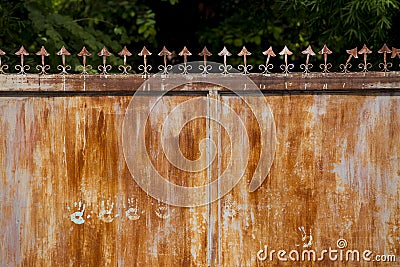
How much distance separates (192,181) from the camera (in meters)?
3.97

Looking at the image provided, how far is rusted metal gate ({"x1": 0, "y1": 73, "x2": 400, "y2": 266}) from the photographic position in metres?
3.95

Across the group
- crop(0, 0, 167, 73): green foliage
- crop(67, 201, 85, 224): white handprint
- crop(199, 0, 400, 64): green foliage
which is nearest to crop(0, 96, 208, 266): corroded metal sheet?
crop(67, 201, 85, 224): white handprint

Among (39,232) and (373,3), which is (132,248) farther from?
(373,3)

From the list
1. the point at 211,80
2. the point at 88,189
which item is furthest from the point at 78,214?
the point at 211,80

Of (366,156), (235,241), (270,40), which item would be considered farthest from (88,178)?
(270,40)

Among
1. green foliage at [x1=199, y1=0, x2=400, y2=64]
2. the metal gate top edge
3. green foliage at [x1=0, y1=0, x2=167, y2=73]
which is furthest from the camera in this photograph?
green foliage at [x1=0, y1=0, x2=167, y2=73]

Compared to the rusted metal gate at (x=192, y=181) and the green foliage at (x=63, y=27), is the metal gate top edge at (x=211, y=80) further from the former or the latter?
the green foliage at (x=63, y=27)

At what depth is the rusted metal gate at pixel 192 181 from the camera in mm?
3949

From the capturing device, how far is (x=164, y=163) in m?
3.98

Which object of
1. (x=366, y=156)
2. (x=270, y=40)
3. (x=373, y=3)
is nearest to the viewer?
(x=366, y=156)

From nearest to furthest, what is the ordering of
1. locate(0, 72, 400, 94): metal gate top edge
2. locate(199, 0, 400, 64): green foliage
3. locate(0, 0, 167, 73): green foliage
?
locate(0, 72, 400, 94): metal gate top edge, locate(199, 0, 400, 64): green foliage, locate(0, 0, 167, 73): green foliage

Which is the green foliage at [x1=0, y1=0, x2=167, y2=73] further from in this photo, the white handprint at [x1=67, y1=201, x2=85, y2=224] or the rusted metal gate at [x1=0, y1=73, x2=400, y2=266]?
the white handprint at [x1=67, y1=201, x2=85, y2=224]

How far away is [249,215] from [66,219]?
118 centimetres

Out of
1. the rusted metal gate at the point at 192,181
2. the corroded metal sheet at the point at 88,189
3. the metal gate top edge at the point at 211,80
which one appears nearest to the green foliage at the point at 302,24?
the metal gate top edge at the point at 211,80
